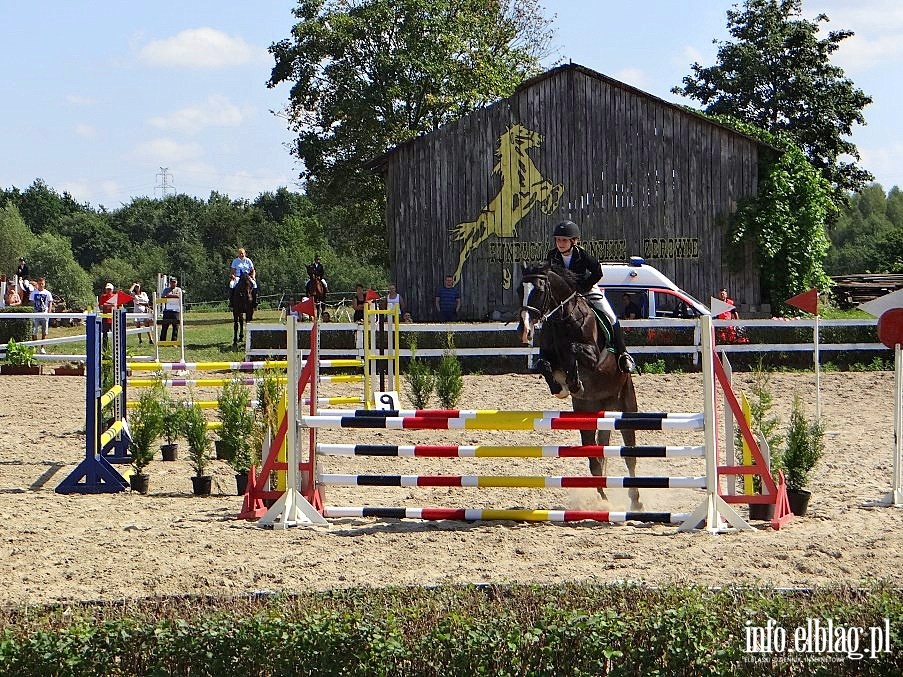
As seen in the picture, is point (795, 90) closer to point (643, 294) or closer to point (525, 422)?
point (643, 294)

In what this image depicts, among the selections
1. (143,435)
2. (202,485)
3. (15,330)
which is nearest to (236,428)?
(202,485)

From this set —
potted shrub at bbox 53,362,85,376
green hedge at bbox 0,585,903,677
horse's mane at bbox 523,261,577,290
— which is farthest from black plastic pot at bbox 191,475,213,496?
potted shrub at bbox 53,362,85,376

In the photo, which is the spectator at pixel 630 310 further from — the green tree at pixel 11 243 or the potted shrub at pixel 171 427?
the green tree at pixel 11 243

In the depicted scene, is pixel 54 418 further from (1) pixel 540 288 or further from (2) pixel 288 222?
(2) pixel 288 222

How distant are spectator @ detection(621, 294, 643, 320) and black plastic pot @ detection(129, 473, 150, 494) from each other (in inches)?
564

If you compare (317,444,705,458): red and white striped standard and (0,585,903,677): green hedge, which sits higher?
(317,444,705,458): red and white striped standard

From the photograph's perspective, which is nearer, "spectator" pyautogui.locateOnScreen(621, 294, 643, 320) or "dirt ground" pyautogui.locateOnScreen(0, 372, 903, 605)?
"dirt ground" pyautogui.locateOnScreen(0, 372, 903, 605)

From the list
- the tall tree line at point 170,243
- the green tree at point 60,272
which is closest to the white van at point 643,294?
the tall tree line at point 170,243

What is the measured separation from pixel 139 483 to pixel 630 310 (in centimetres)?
1447

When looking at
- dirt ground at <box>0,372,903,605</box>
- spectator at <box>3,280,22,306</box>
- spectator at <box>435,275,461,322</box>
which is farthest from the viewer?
spectator at <box>3,280,22,306</box>

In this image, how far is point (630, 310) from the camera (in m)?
23.1

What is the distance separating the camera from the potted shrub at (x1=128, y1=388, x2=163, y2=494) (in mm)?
10273

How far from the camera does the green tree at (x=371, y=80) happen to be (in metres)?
37.4

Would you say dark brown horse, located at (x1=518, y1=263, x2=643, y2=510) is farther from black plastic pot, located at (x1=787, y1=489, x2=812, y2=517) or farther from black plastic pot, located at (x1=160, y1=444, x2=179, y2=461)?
black plastic pot, located at (x1=160, y1=444, x2=179, y2=461)
